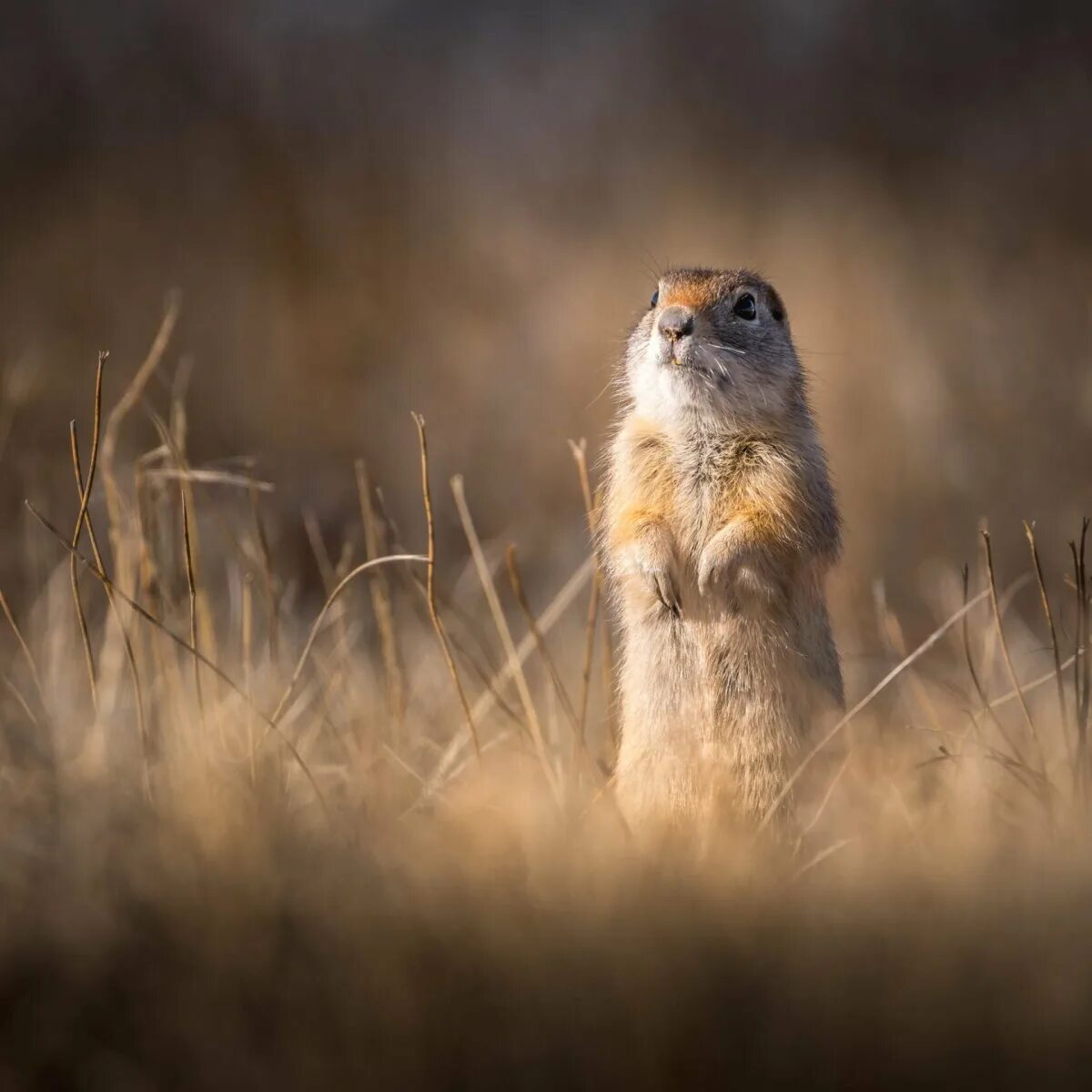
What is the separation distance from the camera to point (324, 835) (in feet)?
7.05

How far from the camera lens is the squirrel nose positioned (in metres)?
3.08

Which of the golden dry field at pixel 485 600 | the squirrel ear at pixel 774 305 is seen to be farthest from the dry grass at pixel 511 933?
the squirrel ear at pixel 774 305

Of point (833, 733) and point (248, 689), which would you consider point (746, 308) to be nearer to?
point (833, 733)

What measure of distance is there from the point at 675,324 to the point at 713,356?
12 cm

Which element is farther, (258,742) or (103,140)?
(103,140)

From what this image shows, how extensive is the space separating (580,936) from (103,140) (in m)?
6.55

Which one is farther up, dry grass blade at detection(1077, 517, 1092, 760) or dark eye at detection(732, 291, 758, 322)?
dark eye at detection(732, 291, 758, 322)

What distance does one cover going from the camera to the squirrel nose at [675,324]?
3082 millimetres

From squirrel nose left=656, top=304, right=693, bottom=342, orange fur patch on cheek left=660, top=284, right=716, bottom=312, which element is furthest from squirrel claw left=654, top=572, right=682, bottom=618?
orange fur patch on cheek left=660, top=284, right=716, bottom=312

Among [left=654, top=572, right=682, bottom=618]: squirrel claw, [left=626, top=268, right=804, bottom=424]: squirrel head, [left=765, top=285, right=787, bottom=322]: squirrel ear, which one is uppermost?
[left=765, top=285, right=787, bottom=322]: squirrel ear

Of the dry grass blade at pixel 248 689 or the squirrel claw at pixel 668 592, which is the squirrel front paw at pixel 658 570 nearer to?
the squirrel claw at pixel 668 592

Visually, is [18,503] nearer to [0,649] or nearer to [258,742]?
[0,649]

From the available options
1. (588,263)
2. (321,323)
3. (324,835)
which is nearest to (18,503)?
(321,323)

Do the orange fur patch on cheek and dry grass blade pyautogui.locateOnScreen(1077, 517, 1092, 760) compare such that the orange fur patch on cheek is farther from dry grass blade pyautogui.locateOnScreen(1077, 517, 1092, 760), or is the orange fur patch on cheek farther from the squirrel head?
dry grass blade pyautogui.locateOnScreen(1077, 517, 1092, 760)
